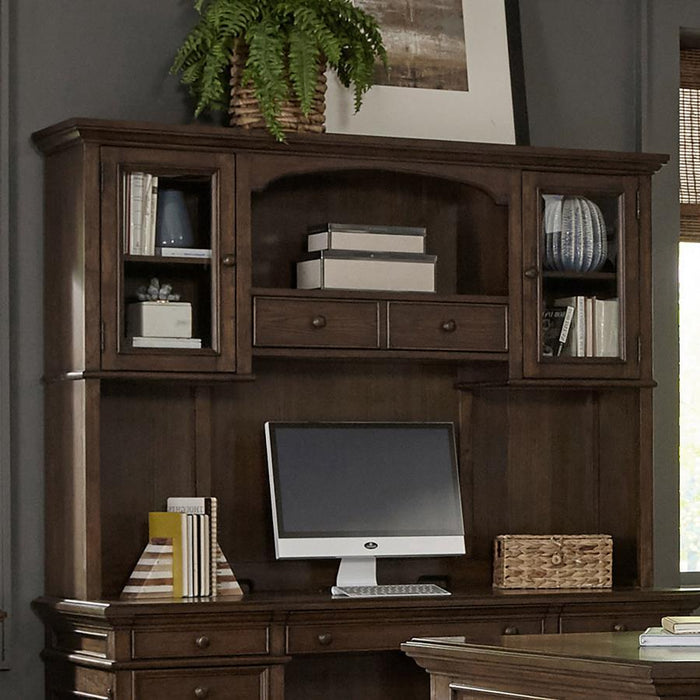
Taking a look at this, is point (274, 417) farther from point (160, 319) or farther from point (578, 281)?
point (578, 281)

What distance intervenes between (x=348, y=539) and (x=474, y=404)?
0.61 meters

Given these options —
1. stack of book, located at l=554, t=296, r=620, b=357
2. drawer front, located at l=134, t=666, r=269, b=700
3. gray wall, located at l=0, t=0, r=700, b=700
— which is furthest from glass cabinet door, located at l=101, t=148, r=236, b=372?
stack of book, located at l=554, t=296, r=620, b=357

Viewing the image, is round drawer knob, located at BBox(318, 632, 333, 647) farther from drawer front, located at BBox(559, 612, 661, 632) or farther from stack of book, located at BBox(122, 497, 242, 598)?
drawer front, located at BBox(559, 612, 661, 632)

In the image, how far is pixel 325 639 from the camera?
3.96 m

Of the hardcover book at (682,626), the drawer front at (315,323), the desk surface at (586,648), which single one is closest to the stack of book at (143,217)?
the drawer front at (315,323)

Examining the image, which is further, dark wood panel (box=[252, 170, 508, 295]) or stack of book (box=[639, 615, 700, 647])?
dark wood panel (box=[252, 170, 508, 295])

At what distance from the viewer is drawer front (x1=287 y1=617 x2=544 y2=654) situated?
395 cm

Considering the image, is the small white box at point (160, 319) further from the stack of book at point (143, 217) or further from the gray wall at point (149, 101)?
the gray wall at point (149, 101)

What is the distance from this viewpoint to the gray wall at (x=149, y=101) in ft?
13.5

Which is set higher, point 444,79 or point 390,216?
point 444,79

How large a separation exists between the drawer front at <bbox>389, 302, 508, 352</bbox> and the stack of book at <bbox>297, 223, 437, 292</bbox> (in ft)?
0.23

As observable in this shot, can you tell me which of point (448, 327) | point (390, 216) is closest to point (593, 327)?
point (448, 327)

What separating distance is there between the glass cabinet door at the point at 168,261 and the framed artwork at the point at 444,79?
0.53 m

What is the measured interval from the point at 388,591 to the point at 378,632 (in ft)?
0.47
